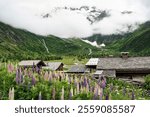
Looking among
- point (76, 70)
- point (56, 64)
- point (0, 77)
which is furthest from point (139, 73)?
point (0, 77)

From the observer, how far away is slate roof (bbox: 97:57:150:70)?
220 feet

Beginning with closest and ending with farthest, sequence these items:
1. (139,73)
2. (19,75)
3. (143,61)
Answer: (19,75) < (139,73) < (143,61)

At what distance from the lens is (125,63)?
69812 mm

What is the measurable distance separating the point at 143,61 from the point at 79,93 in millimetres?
57825

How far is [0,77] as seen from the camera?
16.4 m

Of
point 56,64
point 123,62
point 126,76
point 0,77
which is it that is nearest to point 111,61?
point 123,62

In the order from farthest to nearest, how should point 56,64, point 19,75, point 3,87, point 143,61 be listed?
point 56,64
point 143,61
point 19,75
point 3,87

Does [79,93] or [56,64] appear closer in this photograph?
[79,93]

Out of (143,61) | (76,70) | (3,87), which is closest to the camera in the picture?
(3,87)

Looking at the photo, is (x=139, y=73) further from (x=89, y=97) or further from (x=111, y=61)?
(x=89, y=97)

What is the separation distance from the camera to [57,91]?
1411 centimetres

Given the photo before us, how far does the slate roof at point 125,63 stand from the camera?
220 feet

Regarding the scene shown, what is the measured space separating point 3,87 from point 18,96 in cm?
121

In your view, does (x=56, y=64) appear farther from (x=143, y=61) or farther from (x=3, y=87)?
(x=3, y=87)
